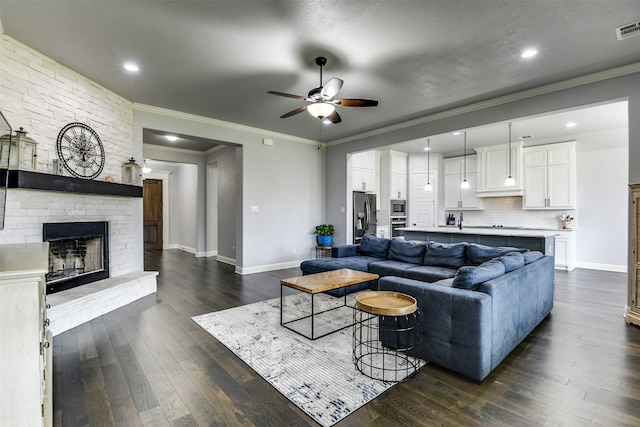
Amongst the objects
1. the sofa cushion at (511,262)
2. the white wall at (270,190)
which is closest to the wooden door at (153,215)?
the white wall at (270,190)

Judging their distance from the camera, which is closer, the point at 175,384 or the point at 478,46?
the point at 175,384

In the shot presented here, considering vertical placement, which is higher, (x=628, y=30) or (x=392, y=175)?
(x=628, y=30)

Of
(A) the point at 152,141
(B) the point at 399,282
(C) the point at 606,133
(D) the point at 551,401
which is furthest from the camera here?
(A) the point at 152,141

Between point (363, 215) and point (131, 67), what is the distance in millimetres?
5386

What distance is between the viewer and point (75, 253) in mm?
3908

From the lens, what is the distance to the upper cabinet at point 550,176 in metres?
6.73

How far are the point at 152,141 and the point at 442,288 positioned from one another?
7.29 m

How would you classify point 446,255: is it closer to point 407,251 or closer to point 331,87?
point 407,251

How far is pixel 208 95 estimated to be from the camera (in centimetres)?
443

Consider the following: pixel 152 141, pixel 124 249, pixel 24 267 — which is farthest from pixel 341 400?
pixel 152 141

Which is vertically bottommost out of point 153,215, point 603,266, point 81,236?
point 603,266

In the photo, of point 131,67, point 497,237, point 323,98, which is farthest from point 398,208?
point 131,67

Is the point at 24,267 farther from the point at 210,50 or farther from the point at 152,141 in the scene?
the point at 152,141

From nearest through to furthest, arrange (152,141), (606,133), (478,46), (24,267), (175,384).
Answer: (24,267) → (175,384) → (478,46) → (606,133) → (152,141)
